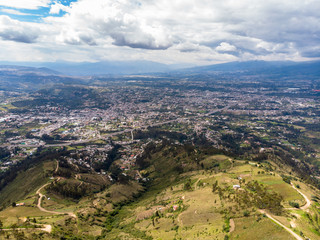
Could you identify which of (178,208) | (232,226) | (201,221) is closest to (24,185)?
(178,208)

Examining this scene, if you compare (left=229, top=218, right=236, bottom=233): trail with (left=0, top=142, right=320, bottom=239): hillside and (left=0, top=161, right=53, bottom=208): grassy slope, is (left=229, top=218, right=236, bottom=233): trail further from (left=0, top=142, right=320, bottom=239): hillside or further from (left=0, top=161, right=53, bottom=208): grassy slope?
(left=0, top=161, right=53, bottom=208): grassy slope

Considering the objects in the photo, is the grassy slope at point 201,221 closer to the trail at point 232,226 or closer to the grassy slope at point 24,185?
the trail at point 232,226

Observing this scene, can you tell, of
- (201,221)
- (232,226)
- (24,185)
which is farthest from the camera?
(24,185)

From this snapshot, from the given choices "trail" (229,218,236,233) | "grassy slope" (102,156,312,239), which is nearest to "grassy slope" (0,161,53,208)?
"grassy slope" (102,156,312,239)

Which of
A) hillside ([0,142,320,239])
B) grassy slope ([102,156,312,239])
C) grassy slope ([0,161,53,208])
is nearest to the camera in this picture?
grassy slope ([102,156,312,239])

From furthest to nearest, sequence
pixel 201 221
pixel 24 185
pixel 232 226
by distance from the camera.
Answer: pixel 24 185 < pixel 201 221 < pixel 232 226

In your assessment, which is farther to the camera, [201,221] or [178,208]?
[178,208]

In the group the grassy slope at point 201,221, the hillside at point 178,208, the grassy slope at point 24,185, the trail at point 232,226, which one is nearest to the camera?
the grassy slope at point 201,221

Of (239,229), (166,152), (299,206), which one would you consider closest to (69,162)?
(166,152)

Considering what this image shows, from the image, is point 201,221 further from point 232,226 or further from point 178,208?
point 178,208

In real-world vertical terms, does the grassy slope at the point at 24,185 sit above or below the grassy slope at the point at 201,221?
below

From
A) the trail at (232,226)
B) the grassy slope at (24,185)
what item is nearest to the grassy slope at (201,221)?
the trail at (232,226)

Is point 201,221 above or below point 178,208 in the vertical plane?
above
